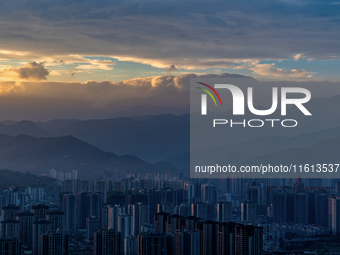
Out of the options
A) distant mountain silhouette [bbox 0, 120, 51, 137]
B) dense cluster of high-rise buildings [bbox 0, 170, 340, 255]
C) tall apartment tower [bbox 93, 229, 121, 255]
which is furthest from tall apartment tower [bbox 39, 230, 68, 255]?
distant mountain silhouette [bbox 0, 120, 51, 137]

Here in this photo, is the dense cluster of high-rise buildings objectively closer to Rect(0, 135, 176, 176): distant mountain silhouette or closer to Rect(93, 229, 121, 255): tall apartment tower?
Rect(93, 229, 121, 255): tall apartment tower

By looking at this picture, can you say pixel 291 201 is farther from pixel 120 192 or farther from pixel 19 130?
pixel 19 130

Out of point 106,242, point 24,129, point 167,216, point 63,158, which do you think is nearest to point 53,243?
point 106,242

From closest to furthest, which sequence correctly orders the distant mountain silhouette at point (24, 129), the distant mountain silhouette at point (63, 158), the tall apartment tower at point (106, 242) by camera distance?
the tall apartment tower at point (106, 242)
the distant mountain silhouette at point (24, 129)
the distant mountain silhouette at point (63, 158)

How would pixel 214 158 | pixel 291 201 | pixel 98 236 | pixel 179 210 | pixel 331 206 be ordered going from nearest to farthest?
pixel 98 236 < pixel 179 210 < pixel 331 206 < pixel 291 201 < pixel 214 158

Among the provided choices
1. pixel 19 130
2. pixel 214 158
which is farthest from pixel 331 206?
pixel 19 130

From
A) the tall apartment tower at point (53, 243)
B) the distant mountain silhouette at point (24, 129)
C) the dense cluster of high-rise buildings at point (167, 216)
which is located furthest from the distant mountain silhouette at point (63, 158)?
the tall apartment tower at point (53, 243)

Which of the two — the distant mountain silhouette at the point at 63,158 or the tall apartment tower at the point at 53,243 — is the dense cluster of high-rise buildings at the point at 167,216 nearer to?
the tall apartment tower at the point at 53,243
